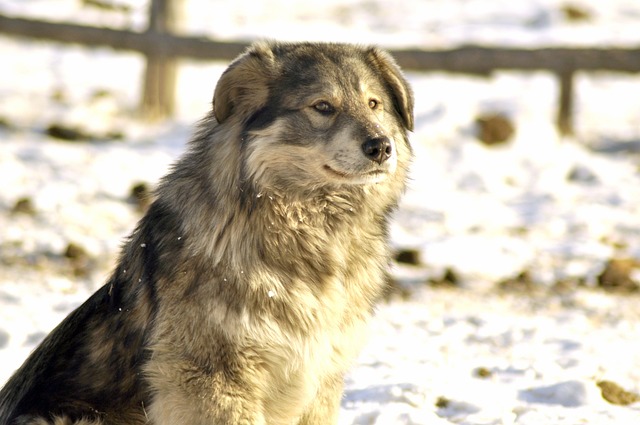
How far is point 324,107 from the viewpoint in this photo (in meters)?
4.16

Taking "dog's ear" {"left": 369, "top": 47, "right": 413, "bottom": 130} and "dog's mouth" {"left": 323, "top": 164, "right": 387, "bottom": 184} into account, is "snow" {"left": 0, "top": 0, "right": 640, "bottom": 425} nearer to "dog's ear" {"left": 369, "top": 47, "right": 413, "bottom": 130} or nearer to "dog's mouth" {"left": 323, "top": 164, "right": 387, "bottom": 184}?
"dog's ear" {"left": 369, "top": 47, "right": 413, "bottom": 130}

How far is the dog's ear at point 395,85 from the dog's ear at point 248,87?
520mm

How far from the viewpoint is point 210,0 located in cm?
2275

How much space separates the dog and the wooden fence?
7472 millimetres

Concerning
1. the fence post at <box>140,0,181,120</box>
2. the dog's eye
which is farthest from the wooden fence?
the dog's eye

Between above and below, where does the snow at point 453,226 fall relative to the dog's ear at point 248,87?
below

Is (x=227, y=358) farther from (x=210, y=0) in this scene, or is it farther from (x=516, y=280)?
(x=210, y=0)

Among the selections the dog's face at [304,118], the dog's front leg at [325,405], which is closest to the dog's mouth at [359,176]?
the dog's face at [304,118]

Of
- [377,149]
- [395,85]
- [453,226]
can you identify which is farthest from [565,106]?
[377,149]

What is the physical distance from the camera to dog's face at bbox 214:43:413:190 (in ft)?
13.3

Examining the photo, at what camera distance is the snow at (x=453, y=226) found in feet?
17.7

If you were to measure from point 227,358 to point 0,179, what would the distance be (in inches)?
247

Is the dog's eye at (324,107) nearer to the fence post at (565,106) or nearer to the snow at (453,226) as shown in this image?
the snow at (453,226)

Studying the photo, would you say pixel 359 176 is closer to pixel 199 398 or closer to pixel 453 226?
pixel 199 398
